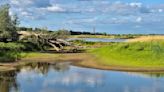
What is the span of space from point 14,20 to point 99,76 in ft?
107

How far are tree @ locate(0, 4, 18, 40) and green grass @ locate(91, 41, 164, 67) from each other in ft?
57.3

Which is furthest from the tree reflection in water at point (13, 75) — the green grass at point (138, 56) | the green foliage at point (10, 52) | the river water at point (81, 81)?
the green grass at point (138, 56)

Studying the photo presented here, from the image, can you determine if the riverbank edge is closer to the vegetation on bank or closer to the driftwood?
the vegetation on bank

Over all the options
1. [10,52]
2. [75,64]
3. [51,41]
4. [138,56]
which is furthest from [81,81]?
[51,41]

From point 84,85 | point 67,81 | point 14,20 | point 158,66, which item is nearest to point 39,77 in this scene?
point 67,81

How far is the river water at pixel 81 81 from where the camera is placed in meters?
33.3

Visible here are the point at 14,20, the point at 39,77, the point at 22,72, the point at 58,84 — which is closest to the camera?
the point at 58,84

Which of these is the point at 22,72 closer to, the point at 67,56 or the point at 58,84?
the point at 58,84

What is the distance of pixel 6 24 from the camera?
226 feet

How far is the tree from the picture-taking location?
6838 cm

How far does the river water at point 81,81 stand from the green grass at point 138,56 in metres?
6.29

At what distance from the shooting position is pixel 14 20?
71.8 meters

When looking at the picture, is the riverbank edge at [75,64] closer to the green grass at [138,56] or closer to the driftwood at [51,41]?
the green grass at [138,56]

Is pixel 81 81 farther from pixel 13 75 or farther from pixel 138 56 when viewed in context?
pixel 138 56
